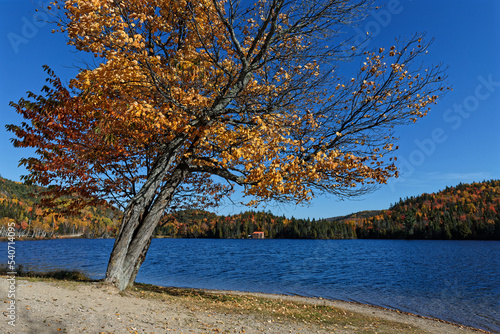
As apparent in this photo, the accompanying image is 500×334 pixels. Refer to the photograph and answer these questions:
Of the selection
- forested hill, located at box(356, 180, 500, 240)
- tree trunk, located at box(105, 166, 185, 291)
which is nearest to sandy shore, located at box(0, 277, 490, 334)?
tree trunk, located at box(105, 166, 185, 291)

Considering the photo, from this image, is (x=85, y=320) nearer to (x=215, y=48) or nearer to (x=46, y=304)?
(x=46, y=304)

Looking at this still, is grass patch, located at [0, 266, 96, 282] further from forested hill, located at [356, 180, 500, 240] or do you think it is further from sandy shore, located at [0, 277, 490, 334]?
forested hill, located at [356, 180, 500, 240]

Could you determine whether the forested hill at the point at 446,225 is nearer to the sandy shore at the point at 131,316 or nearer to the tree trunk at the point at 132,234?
the sandy shore at the point at 131,316

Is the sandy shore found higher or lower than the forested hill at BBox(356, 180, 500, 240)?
lower

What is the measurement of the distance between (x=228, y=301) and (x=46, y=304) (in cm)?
787

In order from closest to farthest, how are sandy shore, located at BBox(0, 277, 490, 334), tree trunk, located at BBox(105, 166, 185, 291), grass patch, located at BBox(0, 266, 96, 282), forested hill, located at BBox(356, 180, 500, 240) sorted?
sandy shore, located at BBox(0, 277, 490, 334) < tree trunk, located at BBox(105, 166, 185, 291) < grass patch, located at BBox(0, 266, 96, 282) < forested hill, located at BBox(356, 180, 500, 240)

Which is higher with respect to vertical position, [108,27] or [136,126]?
[108,27]

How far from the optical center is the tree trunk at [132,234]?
38.0 feet

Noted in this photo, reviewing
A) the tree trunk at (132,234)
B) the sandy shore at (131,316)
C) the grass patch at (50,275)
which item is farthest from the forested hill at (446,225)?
the tree trunk at (132,234)

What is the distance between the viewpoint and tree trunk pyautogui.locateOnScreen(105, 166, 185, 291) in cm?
1159

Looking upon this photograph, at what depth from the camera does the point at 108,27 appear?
1076 cm

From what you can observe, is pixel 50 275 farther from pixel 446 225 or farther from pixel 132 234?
pixel 446 225

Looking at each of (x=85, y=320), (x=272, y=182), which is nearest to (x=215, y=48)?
(x=272, y=182)

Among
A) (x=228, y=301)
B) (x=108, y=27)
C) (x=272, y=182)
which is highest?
(x=108, y=27)
